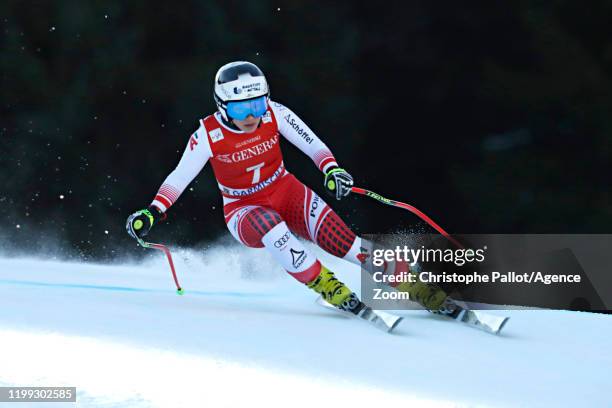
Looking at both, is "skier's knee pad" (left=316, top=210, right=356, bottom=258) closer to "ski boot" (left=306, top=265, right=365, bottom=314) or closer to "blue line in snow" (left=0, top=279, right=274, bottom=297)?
"ski boot" (left=306, top=265, right=365, bottom=314)

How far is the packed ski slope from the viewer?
2.57 meters

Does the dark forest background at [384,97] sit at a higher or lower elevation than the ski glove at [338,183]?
higher

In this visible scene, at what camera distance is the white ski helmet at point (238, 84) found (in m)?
3.51

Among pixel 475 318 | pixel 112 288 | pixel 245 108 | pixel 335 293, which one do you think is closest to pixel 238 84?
pixel 245 108

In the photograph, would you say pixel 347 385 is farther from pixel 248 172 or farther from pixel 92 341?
pixel 248 172

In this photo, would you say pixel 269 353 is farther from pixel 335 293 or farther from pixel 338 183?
pixel 338 183

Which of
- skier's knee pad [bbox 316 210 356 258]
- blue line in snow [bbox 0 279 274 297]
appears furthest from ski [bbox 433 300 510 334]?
blue line in snow [bbox 0 279 274 297]

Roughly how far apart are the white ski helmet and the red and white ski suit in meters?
0.13

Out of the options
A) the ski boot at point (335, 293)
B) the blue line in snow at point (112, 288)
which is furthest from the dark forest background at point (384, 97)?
the ski boot at point (335, 293)

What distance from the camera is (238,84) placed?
3.51m

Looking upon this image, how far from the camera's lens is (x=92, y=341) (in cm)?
293

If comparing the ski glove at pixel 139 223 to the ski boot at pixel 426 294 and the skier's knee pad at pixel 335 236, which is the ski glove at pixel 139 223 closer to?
the skier's knee pad at pixel 335 236

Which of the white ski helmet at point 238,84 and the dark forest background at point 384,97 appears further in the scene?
the dark forest background at point 384,97

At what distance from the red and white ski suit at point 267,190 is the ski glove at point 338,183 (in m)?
0.09
